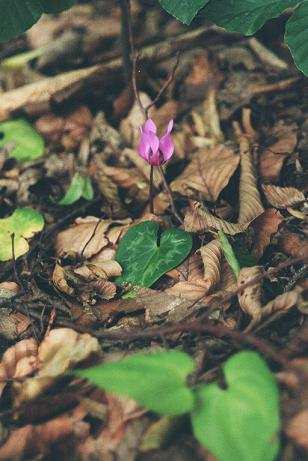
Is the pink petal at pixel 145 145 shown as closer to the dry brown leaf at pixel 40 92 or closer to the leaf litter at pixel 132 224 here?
the leaf litter at pixel 132 224

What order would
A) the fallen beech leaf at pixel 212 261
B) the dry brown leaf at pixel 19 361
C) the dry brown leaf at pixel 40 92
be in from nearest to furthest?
the dry brown leaf at pixel 19 361 < the fallen beech leaf at pixel 212 261 < the dry brown leaf at pixel 40 92

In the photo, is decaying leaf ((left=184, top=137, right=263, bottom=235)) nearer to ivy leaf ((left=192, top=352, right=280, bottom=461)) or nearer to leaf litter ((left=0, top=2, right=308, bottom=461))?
leaf litter ((left=0, top=2, right=308, bottom=461))

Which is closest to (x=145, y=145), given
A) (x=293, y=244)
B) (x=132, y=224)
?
(x=132, y=224)

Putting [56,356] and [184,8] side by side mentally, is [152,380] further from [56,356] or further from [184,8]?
[184,8]

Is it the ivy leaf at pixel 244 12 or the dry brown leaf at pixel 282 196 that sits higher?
the ivy leaf at pixel 244 12

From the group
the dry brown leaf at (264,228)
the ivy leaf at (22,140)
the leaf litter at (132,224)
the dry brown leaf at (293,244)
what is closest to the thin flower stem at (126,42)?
the leaf litter at (132,224)
